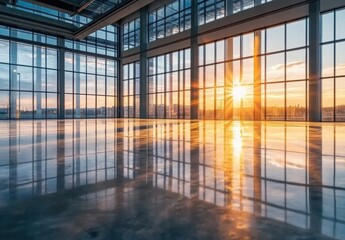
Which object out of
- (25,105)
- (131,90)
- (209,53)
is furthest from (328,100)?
(25,105)

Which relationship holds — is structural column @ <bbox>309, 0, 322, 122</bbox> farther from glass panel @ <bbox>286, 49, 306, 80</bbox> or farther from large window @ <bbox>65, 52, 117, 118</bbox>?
large window @ <bbox>65, 52, 117, 118</bbox>

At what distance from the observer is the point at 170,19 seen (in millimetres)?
29672

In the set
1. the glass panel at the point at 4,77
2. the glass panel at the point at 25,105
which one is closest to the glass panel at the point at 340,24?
the glass panel at the point at 25,105

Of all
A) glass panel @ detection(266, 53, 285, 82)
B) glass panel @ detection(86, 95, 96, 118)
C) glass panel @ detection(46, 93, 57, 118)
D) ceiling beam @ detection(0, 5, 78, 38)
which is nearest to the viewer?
glass panel @ detection(266, 53, 285, 82)

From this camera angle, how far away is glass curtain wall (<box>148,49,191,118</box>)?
94.6 feet

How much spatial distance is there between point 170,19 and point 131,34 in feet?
25.7

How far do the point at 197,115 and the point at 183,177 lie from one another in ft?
77.8

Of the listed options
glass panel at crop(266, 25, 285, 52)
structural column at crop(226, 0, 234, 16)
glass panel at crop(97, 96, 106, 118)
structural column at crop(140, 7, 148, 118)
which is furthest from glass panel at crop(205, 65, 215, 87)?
glass panel at crop(97, 96, 106, 118)

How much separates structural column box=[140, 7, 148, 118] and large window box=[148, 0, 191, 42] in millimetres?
781

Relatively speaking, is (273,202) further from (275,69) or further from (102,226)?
(275,69)

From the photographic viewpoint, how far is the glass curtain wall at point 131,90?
35.7 metres

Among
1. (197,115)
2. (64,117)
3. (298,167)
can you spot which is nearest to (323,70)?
(197,115)

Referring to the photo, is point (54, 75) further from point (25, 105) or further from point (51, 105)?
point (25, 105)

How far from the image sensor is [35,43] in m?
29.2
